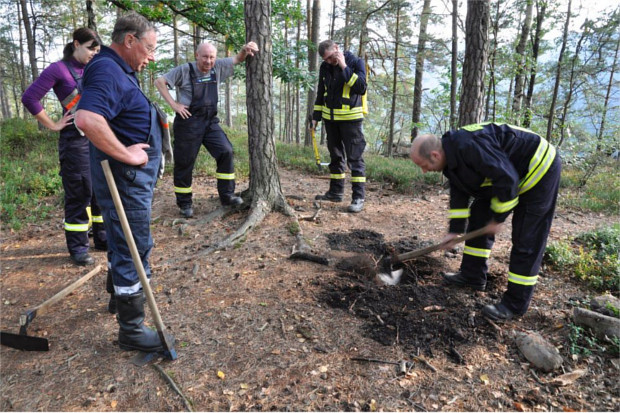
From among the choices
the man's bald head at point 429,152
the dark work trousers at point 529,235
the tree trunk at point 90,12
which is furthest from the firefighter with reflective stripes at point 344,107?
the tree trunk at point 90,12

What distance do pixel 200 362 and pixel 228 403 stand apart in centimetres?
46

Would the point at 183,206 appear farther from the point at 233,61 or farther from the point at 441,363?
the point at 441,363

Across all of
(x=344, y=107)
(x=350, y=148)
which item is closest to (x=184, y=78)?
(x=344, y=107)

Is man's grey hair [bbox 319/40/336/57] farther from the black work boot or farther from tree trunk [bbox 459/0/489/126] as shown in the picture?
the black work boot

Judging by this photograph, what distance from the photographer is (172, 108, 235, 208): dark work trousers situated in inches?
210

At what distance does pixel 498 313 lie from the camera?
10.6ft

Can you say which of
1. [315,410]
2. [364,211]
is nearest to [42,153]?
[364,211]

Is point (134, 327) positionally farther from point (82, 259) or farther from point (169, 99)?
point (169, 99)

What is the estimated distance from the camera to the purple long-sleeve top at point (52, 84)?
396 cm

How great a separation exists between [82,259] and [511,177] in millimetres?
4715

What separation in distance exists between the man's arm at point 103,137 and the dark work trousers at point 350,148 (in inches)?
158

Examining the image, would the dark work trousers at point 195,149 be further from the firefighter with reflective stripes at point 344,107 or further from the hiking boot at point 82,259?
the firefighter with reflective stripes at point 344,107

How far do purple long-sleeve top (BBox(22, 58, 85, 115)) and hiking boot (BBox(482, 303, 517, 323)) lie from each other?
5.07 metres

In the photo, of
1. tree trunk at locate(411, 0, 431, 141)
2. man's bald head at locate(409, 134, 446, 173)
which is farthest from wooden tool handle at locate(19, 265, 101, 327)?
tree trunk at locate(411, 0, 431, 141)
